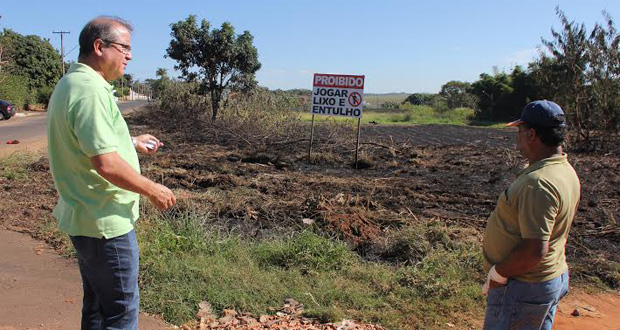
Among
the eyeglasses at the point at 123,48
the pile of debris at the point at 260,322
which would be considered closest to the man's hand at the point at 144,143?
the eyeglasses at the point at 123,48

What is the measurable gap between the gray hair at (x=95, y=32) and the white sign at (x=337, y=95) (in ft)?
32.4

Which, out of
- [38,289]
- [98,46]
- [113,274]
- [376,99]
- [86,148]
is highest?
→ [376,99]

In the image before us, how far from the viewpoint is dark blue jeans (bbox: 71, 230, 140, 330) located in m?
2.27

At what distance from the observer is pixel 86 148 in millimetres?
2111

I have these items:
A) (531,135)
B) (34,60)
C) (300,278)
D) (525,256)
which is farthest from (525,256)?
(34,60)

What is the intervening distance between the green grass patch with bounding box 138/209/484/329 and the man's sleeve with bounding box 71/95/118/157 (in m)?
1.92

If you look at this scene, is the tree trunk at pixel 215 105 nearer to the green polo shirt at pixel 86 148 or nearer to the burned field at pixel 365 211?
the burned field at pixel 365 211

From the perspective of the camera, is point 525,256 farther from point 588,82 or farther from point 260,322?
point 588,82

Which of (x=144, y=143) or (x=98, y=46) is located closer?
(x=98, y=46)

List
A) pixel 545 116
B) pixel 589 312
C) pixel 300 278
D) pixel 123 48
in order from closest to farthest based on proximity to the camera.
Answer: pixel 545 116
pixel 123 48
pixel 589 312
pixel 300 278

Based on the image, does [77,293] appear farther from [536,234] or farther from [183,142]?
[183,142]

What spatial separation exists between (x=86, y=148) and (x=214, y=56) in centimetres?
2115

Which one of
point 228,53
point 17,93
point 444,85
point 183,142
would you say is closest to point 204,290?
point 183,142

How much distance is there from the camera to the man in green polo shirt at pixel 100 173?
84.5 inches
